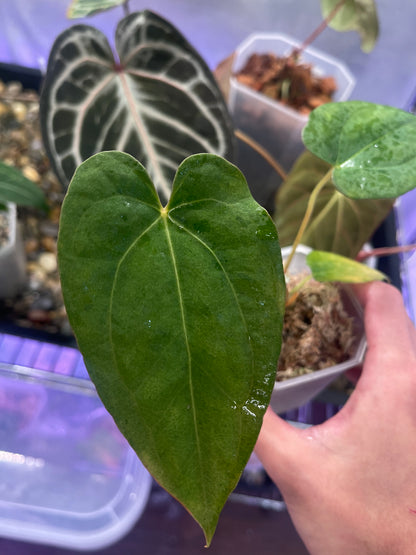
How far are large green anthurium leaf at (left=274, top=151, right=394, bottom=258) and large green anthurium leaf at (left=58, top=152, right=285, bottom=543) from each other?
338 mm

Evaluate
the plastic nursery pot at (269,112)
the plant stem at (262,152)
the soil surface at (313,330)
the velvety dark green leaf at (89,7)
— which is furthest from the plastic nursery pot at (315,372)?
the velvety dark green leaf at (89,7)

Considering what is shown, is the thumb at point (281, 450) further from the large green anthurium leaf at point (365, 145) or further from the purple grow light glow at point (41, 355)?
the purple grow light glow at point (41, 355)

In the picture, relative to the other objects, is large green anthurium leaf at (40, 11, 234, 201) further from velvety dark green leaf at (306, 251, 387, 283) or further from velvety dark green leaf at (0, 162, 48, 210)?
velvety dark green leaf at (306, 251, 387, 283)

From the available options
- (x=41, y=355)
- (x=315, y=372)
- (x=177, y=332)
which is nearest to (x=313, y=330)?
(x=315, y=372)

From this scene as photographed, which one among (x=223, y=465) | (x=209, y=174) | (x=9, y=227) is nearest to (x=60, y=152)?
(x=9, y=227)

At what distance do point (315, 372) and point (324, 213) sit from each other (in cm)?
25

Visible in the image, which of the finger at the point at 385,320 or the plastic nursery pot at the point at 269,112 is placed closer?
the finger at the point at 385,320

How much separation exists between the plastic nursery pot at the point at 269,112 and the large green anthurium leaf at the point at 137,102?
25 cm

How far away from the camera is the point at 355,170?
17.3 inches

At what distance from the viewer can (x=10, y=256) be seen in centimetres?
69

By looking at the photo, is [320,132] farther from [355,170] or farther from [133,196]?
[133,196]

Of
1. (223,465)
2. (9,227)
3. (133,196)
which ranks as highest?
(133,196)

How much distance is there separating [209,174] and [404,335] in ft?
1.05

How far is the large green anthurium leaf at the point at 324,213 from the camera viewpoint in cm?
65
